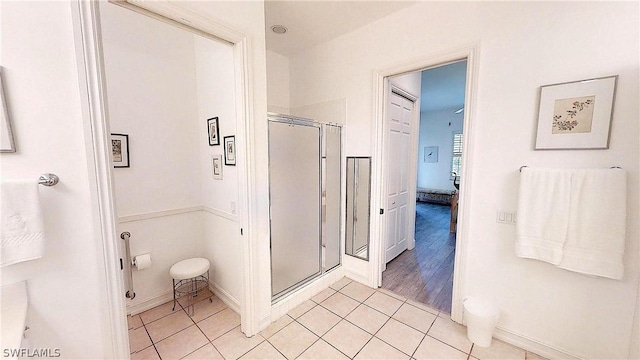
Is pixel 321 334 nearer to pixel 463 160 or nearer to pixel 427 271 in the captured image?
pixel 427 271

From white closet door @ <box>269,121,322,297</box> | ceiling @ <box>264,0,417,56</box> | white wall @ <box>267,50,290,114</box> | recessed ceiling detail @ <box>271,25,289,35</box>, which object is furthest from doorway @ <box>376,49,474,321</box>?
white wall @ <box>267,50,290,114</box>

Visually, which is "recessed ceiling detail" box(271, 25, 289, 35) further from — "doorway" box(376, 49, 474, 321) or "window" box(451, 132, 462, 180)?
"window" box(451, 132, 462, 180)

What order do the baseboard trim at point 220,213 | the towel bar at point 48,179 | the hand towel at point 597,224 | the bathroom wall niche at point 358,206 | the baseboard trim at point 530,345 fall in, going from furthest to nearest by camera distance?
1. the bathroom wall niche at point 358,206
2. the baseboard trim at point 220,213
3. the baseboard trim at point 530,345
4. the hand towel at point 597,224
5. the towel bar at point 48,179

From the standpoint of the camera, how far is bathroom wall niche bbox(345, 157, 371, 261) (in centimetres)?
272

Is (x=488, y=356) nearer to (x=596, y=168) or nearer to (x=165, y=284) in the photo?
(x=596, y=168)

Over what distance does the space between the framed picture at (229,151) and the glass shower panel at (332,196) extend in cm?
105

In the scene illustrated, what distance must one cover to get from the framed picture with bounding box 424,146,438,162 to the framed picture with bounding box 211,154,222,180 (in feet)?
23.3

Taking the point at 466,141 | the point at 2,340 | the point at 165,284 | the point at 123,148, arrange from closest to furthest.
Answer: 1. the point at 2,340
2. the point at 466,141
3. the point at 123,148
4. the point at 165,284

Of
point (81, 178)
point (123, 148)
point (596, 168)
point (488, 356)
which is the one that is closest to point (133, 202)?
point (123, 148)

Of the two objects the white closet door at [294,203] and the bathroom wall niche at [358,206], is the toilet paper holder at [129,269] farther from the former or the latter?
the bathroom wall niche at [358,206]

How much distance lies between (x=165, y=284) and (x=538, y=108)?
372 centimetres

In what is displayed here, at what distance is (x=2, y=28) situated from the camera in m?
0.92

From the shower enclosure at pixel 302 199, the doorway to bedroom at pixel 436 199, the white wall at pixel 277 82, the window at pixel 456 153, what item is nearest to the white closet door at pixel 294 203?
the shower enclosure at pixel 302 199

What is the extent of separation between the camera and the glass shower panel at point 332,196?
2.75 metres
